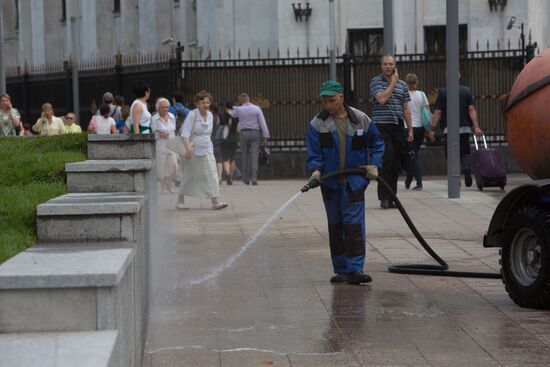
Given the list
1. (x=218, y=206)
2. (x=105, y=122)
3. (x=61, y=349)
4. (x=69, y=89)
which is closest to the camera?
(x=61, y=349)

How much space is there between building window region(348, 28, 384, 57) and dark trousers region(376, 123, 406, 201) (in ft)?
65.3

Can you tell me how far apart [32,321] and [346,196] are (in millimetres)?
6172

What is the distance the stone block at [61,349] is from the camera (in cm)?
437

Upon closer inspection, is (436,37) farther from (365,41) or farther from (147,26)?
(147,26)

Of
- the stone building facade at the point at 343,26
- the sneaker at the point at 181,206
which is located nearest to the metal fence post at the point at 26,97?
the stone building facade at the point at 343,26

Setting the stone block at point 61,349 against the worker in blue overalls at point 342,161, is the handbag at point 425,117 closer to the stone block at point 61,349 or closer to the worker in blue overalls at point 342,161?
the worker in blue overalls at point 342,161

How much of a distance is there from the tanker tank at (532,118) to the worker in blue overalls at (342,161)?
1.34m

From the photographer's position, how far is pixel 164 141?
2131 centimetres

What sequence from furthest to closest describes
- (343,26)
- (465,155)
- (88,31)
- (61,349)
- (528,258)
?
(88,31), (343,26), (465,155), (528,258), (61,349)

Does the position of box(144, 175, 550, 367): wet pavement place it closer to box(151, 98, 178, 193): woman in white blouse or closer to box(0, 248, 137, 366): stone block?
box(0, 248, 137, 366): stone block

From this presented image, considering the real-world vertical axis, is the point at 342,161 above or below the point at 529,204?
above

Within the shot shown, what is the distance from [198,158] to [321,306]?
9.72m

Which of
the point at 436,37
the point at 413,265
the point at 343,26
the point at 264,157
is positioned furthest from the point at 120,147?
the point at 436,37

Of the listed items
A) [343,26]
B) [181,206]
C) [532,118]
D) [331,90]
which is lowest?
[181,206]
